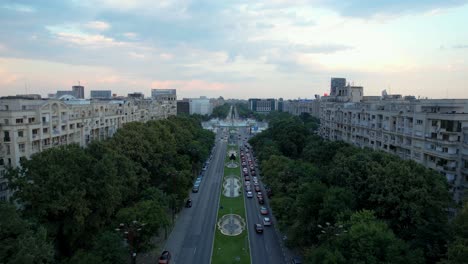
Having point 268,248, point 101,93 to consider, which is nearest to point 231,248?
point 268,248

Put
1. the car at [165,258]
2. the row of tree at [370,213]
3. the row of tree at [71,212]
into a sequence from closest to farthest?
the row of tree at [71,212], the row of tree at [370,213], the car at [165,258]

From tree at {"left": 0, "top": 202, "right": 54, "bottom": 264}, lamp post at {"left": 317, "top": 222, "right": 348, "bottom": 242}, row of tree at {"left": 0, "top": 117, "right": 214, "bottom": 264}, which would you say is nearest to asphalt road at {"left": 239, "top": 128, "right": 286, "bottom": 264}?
lamp post at {"left": 317, "top": 222, "right": 348, "bottom": 242}

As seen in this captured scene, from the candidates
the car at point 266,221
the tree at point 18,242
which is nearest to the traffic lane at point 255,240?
the car at point 266,221

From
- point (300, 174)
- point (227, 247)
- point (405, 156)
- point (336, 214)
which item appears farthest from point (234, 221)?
point (405, 156)

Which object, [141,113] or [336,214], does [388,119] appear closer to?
[336,214]

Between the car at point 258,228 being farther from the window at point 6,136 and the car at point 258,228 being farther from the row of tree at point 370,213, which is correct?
the window at point 6,136

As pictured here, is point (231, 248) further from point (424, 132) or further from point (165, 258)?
point (424, 132)
